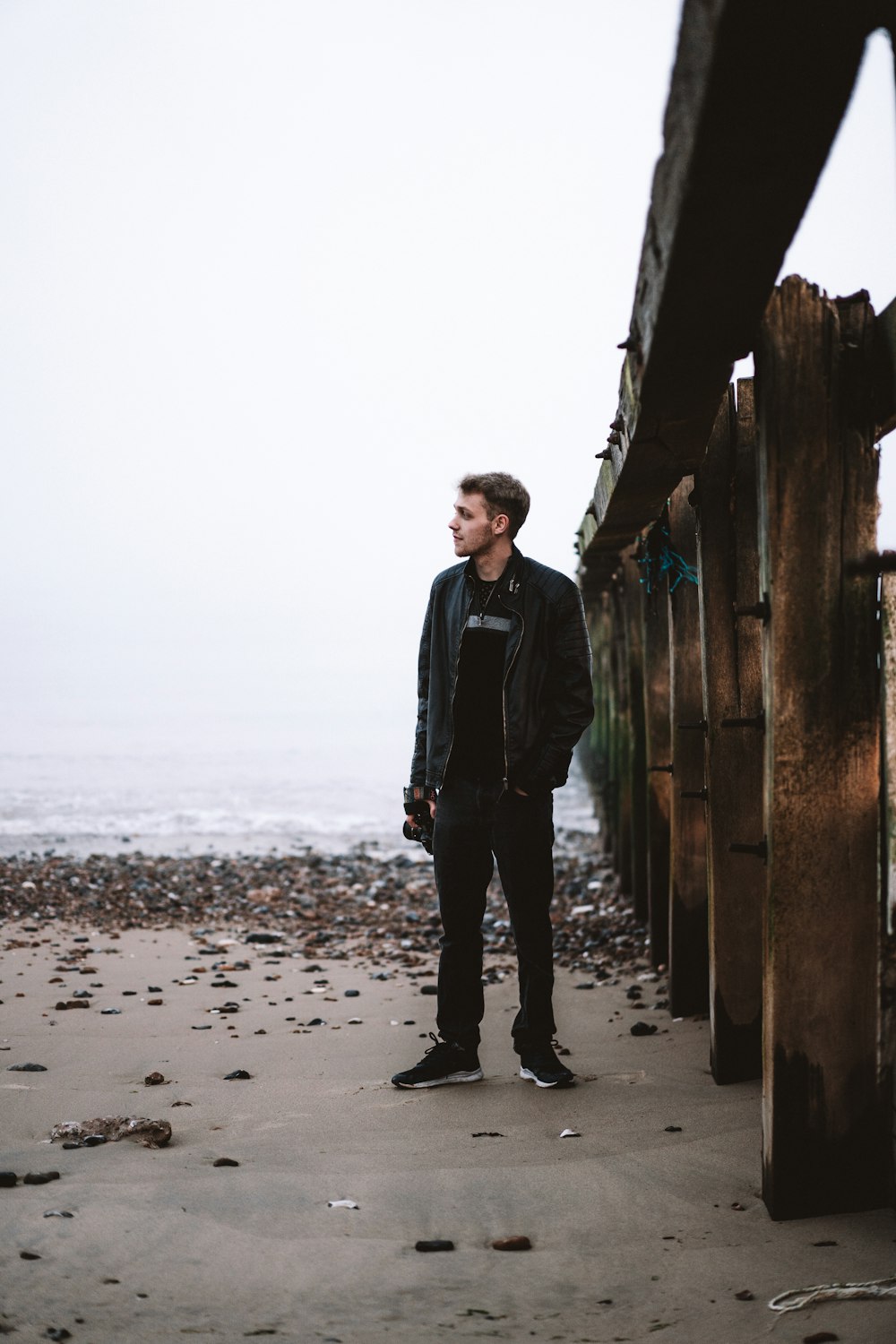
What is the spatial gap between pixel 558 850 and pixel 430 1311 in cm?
1053

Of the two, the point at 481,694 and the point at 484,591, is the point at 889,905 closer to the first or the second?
the point at 481,694

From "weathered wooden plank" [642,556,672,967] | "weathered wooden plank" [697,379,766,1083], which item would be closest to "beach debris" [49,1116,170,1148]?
"weathered wooden plank" [697,379,766,1083]

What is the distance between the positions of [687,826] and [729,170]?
11.6 feet

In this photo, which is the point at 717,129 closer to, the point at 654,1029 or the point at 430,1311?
the point at 430,1311

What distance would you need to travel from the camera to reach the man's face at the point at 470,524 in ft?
13.4

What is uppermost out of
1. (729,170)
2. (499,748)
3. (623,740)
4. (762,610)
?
(729,170)

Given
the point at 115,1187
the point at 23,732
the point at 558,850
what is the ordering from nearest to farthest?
the point at 115,1187 < the point at 558,850 < the point at 23,732

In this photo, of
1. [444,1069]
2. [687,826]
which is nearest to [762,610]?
[444,1069]

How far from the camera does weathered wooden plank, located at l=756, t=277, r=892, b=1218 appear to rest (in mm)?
2717

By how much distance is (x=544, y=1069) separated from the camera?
13.1ft

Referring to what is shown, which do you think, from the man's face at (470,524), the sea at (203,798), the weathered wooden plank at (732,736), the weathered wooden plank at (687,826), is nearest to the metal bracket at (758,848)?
the weathered wooden plank at (732,736)

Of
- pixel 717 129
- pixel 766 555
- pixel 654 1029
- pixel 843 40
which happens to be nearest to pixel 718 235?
pixel 717 129

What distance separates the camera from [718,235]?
6.82ft

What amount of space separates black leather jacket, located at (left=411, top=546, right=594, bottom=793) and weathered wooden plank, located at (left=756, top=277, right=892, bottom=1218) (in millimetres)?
1277
